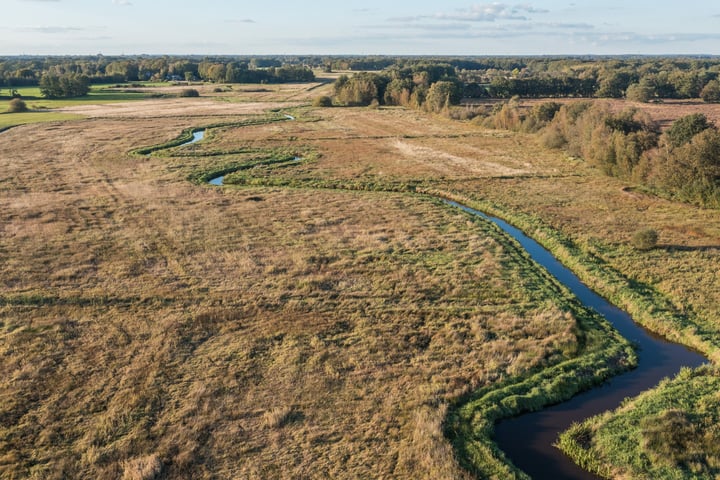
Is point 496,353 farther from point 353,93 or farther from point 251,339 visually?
point 353,93

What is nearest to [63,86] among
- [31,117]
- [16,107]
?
[16,107]

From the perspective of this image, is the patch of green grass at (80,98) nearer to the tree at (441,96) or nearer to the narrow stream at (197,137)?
the narrow stream at (197,137)

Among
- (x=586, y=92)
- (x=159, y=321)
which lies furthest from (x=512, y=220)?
(x=586, y=92)

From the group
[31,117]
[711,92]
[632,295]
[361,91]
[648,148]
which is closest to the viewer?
[632,295]

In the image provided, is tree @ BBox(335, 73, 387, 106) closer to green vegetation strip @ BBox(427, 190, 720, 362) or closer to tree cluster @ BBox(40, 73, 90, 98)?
tree cluster @ BBox(40, 73, 90, 98)

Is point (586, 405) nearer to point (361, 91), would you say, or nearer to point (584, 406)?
point (584, 406)

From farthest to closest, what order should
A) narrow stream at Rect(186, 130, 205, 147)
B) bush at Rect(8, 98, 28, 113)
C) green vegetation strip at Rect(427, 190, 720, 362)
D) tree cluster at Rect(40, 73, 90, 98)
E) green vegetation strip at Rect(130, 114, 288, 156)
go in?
tree cluster at Rect(40, 73, 90, 98)
bush at Rect(8, 98, 28, 113)
narrow stream at Rect(186, 130, 205, 147)
green vegetation strip at Rect(130, 114, 288, 156)
green vegetation strip at Rect(427, 190, 720, 362)

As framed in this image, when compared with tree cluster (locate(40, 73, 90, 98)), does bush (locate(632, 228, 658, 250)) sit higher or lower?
lower

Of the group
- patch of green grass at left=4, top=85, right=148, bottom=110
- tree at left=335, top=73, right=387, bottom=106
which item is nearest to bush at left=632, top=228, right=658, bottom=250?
tree at left=335, top=73, right=387, bottom=106
